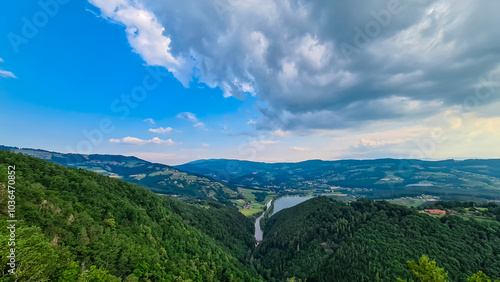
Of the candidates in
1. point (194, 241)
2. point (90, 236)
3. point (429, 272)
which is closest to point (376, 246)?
point (429, 272)

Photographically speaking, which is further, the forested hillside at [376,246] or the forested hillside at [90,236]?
the forested hillside at [376,246]

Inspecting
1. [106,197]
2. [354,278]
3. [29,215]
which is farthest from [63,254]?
[354,278]

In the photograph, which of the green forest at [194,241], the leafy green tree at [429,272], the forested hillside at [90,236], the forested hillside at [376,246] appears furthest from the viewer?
the forested hillside at [376,246]

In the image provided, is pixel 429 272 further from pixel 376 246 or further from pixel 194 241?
pixel 194 241

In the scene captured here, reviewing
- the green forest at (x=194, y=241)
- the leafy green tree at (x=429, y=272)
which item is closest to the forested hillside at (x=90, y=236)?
the green forest at (x=194, y=241)

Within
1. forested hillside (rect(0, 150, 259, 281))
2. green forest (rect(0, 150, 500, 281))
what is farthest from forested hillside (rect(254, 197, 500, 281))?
forested hillside (rect(0, 150, 259, 281))

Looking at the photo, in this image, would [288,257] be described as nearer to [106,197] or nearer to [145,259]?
[145,259]

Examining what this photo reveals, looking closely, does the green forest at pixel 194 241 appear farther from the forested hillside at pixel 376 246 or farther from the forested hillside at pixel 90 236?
the forested hillside at pixel 376 246

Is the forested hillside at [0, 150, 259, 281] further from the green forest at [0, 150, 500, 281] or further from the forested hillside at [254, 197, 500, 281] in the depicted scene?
the forested hillside at [254, 197, 500, 281]
